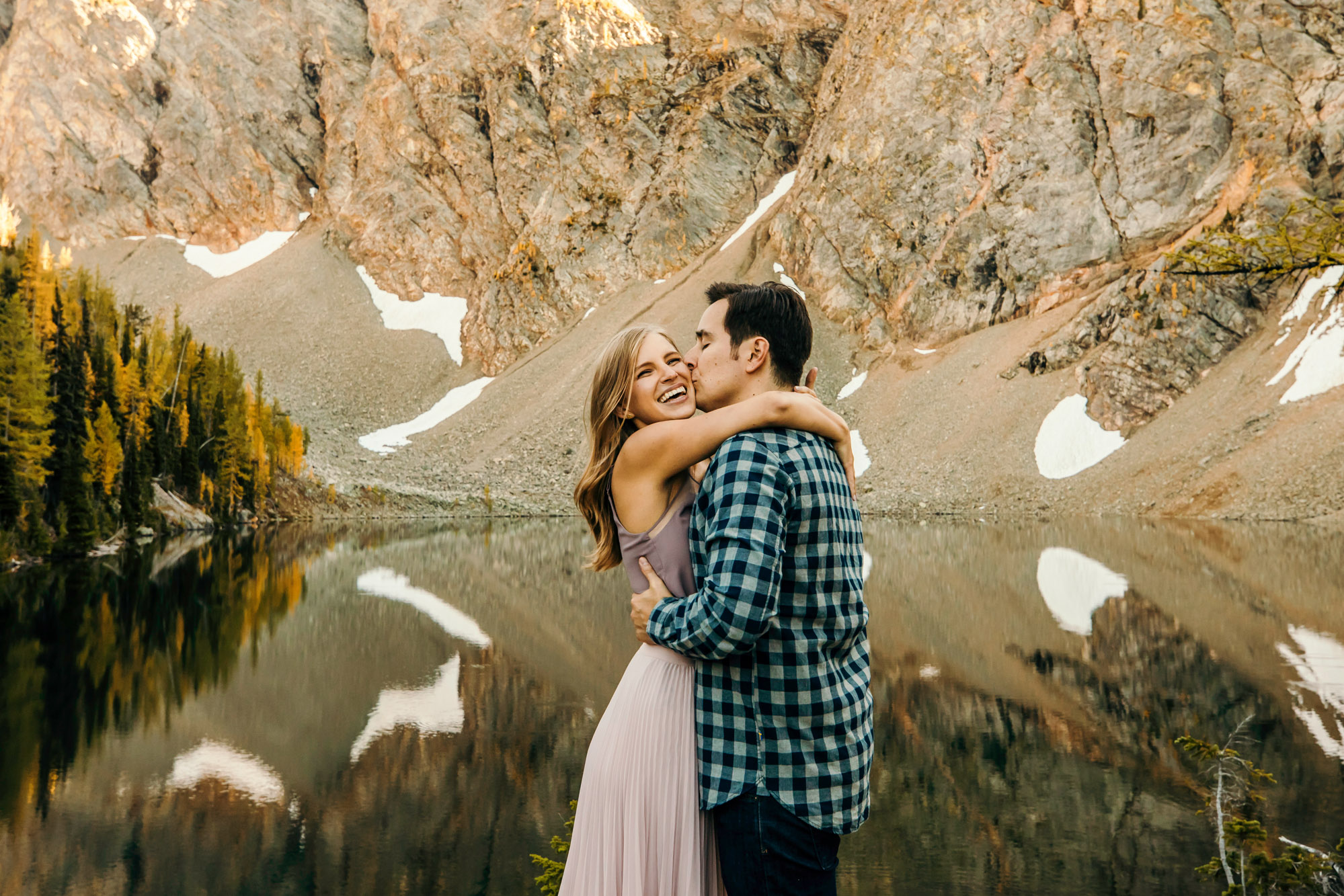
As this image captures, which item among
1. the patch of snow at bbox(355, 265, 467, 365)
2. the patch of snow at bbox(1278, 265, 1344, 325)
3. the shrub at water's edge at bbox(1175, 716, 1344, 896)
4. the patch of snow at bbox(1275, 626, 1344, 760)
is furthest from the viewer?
the patch of snow at bbox(355, 265, 467, 365)

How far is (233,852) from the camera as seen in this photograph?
6352 mm

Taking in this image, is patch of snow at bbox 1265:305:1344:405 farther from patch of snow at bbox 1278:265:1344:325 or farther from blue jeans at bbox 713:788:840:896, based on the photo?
blue jeans at bbox 713:788:840:896

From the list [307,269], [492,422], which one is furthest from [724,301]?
[307,269]

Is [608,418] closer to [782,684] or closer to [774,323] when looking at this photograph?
[774,323]

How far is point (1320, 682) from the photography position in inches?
416

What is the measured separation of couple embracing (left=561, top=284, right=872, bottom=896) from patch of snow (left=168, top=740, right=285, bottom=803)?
6.01 meters

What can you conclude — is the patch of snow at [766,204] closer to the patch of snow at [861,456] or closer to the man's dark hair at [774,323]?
the patch of snow at [861,456]

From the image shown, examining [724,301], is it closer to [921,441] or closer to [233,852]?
[233,852]

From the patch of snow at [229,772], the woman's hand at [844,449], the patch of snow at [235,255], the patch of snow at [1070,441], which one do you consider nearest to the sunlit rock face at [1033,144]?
the patch of snow at [1070,441]

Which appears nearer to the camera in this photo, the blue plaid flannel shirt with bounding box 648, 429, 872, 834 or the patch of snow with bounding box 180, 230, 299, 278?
the blue plaid flannel shirt with bounding box 648, 429, 872, 834

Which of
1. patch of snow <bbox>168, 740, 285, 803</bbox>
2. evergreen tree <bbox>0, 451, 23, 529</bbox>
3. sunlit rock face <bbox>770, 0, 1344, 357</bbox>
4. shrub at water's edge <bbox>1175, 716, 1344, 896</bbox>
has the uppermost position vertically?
sunlit rock face <bbox>770, 0, 1344, 357</bbox>

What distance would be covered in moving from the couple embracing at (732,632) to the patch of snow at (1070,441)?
170ft

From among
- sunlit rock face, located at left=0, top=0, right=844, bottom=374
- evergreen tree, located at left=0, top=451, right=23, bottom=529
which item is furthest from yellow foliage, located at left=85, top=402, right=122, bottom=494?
sunlit rock face, located at left=0, top=0, right=844, bottom=374

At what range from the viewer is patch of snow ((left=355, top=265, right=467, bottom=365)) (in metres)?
92.7
